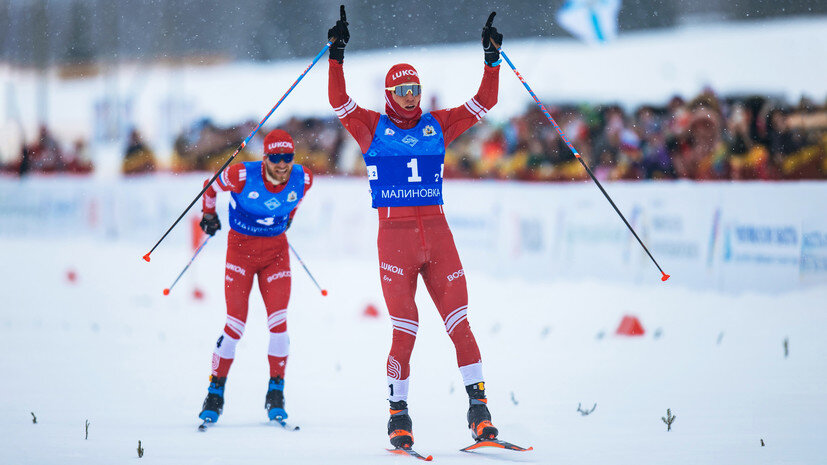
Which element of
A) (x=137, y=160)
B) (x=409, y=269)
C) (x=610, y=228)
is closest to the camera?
(x=409, y=269)

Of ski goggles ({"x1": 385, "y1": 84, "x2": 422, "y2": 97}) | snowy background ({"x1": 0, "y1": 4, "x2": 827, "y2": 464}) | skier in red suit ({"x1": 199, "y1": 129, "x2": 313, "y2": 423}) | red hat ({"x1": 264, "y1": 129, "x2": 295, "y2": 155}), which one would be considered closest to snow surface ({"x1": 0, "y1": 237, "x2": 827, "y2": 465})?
snowy background ({"x1": 0, "y1": 4, "x2": 827, "y2": 464})

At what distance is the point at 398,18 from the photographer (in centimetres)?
1997

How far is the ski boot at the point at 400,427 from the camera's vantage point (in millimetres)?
5262

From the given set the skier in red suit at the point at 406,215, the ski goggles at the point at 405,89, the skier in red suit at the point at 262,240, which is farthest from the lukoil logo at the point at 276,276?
the ski goggles at the point at 405,89

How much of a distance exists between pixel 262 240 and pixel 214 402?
3.77ft

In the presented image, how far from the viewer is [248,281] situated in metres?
6.62

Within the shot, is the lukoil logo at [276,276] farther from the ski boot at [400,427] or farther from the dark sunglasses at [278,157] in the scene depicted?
the ski boot at [400,427]

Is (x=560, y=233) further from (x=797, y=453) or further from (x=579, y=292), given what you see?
(x=797, y=453)

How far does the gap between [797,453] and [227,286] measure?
3.75 m

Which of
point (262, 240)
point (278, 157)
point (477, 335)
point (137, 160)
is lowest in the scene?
point (477, 335)

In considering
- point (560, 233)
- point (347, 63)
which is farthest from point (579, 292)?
point (347, 63)

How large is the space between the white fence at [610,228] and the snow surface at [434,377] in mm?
298

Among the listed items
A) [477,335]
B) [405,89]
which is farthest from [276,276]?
[477,335]

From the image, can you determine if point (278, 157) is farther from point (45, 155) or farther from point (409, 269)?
point (45, 155)
